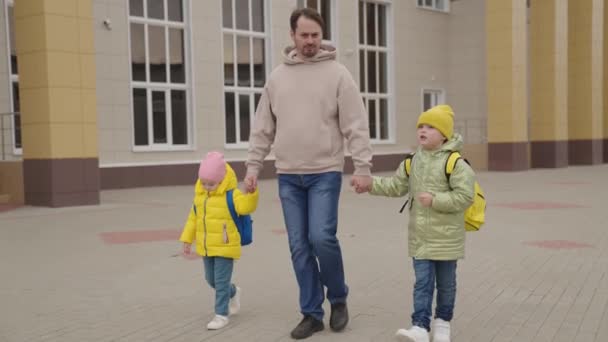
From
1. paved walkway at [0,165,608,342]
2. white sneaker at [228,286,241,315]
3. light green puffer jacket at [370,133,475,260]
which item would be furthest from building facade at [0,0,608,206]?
light green puffer jacket at [370,133,475,260]

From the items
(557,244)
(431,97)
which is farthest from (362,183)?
(431,97)

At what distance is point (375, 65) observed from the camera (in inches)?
1005

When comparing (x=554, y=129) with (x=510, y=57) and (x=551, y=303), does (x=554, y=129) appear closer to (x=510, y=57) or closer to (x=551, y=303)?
(x=510, y=57)

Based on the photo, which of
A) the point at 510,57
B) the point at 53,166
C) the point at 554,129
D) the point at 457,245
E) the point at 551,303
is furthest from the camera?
→ the point at 554,129

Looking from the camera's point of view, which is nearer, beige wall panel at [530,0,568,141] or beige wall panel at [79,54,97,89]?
beige wall panel at [79,54,97,89]

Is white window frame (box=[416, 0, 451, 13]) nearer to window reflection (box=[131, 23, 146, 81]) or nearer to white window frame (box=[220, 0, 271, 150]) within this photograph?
white window frame (box=[220, 0, 271, 150])

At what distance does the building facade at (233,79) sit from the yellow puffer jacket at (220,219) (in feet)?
28.1

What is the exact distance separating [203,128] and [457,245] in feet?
51.6

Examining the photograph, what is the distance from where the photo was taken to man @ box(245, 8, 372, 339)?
417 cm

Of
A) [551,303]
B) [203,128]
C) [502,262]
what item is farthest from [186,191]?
[551,303]

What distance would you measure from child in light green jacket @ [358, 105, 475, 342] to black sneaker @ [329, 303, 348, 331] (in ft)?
1.66

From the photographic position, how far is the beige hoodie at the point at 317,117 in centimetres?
420

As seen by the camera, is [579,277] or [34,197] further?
[34,197]

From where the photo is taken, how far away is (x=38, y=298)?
534 centimetres
